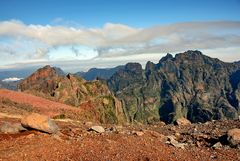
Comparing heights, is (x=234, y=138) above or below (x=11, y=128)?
below

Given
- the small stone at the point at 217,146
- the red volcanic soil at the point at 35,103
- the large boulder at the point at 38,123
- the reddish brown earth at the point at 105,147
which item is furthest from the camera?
the red volcanic soil at the point at 35,103

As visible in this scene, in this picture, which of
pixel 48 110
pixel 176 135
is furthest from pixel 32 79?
pixel 176 135

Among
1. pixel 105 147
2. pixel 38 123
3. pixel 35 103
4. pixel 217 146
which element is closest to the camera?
pixel 105 147

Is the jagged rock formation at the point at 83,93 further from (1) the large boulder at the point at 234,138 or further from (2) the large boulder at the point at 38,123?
(2) the large boulder at the point at 38,123

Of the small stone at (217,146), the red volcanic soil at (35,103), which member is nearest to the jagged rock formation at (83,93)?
the red volcanic soil at (35,103)

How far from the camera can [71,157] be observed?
966 inches

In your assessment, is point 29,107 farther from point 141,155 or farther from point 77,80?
point 77,80

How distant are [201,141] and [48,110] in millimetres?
35567

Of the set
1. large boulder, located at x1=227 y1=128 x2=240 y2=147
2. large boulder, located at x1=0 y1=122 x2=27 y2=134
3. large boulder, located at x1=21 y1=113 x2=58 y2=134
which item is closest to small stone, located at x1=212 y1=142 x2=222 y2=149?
large boulder, located at x1=227 y1=128 x2=240 y2=147

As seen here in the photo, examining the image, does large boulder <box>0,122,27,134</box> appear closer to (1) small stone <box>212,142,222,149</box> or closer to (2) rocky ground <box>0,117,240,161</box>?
(2) rocky ground <box>0,117,240,161</box>

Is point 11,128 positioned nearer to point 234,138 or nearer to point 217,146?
point 217,146

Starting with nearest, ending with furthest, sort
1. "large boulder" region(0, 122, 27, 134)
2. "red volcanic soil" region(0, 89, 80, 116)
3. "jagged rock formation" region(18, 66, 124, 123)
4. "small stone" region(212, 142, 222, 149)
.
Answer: "large boulder" region(0, 122, 27, 134)
"small stone" region(212, 142, 222, 149)
"red volcanic soil" region(0, 89, 80, 116)
"jagged rock formation" region(18, 66, 124, 123)

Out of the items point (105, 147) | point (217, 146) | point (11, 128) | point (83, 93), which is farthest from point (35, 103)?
point (83, 93)

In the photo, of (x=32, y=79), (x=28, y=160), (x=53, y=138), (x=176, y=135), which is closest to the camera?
(x=28, y=160)
